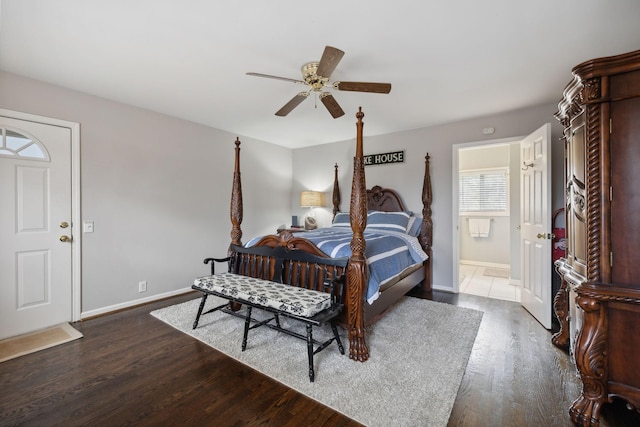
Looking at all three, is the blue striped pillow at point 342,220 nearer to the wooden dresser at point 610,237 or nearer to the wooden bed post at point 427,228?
the wooden bed post at point 427,228

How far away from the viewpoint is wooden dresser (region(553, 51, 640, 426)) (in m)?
1.46

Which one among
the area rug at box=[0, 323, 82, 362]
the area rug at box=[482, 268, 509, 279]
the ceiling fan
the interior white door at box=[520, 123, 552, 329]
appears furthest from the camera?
the area rug at box=[482, 268, 509, 279]

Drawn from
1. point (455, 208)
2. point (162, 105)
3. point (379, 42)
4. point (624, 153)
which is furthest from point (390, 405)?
point (162, 105)

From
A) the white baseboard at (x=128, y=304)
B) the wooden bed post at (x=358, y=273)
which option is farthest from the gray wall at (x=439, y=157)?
the white baseboard at (x=128, y=304)

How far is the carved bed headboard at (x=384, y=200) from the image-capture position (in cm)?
443

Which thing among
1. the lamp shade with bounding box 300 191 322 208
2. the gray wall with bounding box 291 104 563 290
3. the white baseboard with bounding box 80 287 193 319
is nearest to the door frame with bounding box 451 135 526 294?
the gray wall with bounding box 291 104 563 290

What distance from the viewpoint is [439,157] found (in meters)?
4.13

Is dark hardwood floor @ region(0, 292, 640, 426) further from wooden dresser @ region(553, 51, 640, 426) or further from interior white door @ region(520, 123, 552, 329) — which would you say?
interior white door @ region(520, 123, 552, 329)

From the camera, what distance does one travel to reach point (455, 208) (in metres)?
3.99

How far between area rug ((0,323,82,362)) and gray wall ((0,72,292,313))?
1.03 ft

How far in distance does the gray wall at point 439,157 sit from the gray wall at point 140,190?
2.19 metres

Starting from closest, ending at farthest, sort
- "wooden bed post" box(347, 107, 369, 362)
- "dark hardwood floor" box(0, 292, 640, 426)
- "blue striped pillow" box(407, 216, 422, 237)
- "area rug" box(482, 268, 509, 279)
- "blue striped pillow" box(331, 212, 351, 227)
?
"dark hardwood floor" box(0, 292, 640, 426), "wooden bed post" box(347, 107, 369, 362), "blue striped pillow" box(407, 216, 422, 237), "blue striped pillow" box(331, 212, 351, 227), "area rug" box(482, 268, 509, 279)

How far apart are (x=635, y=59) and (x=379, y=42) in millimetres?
1426

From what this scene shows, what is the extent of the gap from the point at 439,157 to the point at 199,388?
3998 mm
